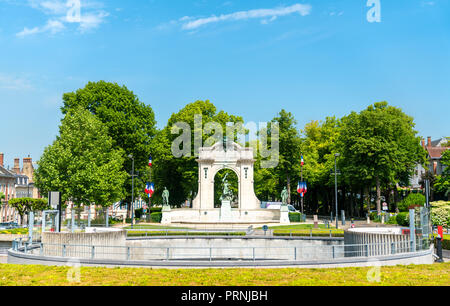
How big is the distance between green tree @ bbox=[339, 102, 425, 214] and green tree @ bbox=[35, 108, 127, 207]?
28.8 metres

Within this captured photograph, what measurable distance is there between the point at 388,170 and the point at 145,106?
30921mm

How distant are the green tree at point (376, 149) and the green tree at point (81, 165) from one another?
28821 millimetres

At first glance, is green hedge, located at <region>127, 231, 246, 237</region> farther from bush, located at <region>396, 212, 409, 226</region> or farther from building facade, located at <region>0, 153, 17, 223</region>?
building facade, located at <region>0, 153, 17, 223</region>

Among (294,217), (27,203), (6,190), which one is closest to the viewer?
(294,217)

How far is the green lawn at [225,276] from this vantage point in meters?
13.3

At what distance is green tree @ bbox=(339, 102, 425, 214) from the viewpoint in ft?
172

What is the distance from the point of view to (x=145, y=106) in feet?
181

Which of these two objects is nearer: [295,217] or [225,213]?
[295,217]

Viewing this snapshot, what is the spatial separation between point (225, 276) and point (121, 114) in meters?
38.6

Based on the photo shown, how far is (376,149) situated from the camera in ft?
170

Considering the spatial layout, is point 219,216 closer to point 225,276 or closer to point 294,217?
point 294,217

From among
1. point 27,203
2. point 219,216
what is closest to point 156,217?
point 219,216
